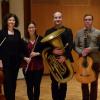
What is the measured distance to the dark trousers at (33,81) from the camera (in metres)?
4.61

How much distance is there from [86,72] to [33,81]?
778 millimetres

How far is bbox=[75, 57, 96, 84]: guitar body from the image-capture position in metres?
4.43

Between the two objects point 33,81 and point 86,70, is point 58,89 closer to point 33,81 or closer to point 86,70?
point 33,81

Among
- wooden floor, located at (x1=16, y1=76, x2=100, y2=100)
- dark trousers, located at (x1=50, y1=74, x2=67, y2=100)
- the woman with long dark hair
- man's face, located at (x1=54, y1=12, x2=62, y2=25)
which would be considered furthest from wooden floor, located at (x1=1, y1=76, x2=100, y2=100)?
man's face, located at (x1=54, y1=12, x2=62, y2=25)

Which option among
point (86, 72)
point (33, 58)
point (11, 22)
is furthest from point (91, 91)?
point (11, 22)

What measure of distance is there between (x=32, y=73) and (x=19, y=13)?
9.51 ft

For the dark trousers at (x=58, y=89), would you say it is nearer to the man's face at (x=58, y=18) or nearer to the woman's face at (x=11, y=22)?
the man's face at (x=58, y=18)

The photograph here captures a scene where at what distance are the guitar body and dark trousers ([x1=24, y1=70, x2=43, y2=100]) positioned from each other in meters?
0.56

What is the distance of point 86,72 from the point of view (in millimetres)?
4430

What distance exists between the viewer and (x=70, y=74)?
4453 mm

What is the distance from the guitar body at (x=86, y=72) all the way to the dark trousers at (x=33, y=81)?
559mm

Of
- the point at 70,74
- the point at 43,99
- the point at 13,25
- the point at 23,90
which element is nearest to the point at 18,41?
the point at 13,25

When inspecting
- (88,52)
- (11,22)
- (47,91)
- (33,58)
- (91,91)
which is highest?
(11,22)

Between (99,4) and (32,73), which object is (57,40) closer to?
(32,73)
